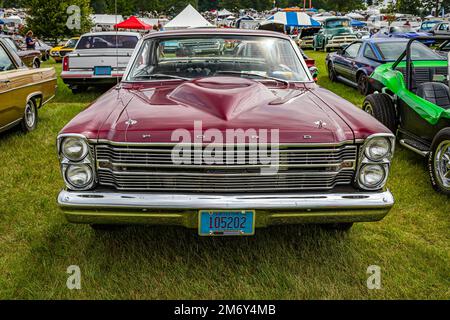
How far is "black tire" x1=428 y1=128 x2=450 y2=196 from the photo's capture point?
443 cm

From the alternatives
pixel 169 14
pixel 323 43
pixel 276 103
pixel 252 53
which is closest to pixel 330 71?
pixel 252 53

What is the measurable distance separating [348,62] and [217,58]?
7.38m

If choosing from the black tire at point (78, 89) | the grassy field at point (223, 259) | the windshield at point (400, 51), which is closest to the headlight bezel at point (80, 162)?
the grassy field at point (223, 259)

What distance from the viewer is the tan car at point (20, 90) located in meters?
5.84

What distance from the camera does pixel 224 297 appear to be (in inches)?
112

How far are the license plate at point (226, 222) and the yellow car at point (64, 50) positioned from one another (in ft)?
54.3

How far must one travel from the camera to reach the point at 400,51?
9469mm

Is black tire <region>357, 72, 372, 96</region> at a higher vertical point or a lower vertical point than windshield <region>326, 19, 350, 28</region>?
higher

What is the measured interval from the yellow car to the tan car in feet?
36.5

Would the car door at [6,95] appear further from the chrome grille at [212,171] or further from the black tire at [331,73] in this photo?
the black tire at [331,73]

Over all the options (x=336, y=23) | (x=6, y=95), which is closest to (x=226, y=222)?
(x=6, y=95)

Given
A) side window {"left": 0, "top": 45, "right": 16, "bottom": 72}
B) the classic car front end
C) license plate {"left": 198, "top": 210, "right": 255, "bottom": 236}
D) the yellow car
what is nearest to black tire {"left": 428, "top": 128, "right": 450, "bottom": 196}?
license plate {"left": 198, "top": 210, "right": 255, "bottom": 236}

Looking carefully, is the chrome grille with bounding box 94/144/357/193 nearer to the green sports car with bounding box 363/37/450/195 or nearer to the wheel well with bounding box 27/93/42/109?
the green sports car with bounding box 363/37/450/195

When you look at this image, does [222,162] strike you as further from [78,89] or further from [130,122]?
[78,89]
